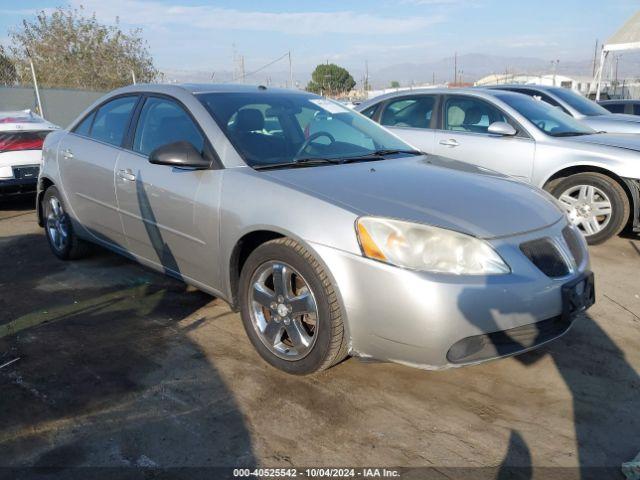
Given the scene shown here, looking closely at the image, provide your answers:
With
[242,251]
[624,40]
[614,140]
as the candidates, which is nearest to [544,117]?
[614,140]

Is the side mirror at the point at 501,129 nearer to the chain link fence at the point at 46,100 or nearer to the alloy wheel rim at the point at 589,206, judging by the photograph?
the alloy wheel rim at the point at 589,206

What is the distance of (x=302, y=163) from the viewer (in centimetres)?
328

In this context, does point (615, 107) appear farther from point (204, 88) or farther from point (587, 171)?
point (204, 88)

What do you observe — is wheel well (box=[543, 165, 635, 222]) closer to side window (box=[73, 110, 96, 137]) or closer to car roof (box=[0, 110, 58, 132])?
side window (box=[73, 110, 96, 137])

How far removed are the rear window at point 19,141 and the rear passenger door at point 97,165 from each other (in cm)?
297

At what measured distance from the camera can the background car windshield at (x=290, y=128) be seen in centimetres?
338

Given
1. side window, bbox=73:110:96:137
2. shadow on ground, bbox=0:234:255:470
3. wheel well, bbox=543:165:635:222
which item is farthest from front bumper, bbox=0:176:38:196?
wheel well, bbox=543:165:635:222

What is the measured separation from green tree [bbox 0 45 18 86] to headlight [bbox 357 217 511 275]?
26.8m

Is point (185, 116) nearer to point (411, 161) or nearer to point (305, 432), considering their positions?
point (411, 161)

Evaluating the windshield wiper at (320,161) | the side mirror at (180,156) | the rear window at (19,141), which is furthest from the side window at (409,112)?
the rear window at (19,141)

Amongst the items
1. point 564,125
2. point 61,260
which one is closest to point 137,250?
point 61,260

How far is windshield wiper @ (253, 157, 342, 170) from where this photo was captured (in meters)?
3.19

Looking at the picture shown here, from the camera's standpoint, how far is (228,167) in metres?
3.19

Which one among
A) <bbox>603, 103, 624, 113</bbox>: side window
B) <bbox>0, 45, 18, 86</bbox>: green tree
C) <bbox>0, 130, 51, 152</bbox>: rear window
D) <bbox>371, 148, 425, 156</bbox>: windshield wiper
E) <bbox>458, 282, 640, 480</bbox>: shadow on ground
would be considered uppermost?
<bbox>0, 45, 18, 86</bbox>: green tree
